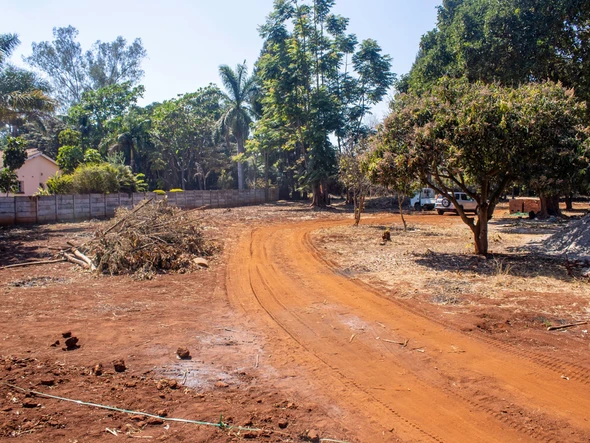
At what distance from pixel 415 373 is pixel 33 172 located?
137 feet

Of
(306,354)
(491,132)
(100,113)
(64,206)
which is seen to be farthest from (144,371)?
(100,113)

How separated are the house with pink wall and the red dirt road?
3583 cm

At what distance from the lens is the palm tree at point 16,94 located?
69.7ft

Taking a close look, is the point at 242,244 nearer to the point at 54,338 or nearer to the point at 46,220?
the point at 54,338

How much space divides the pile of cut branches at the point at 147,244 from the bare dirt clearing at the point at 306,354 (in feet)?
2.28

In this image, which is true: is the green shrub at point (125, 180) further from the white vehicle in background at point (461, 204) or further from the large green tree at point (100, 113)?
the white vehicle in background at point (461, 204)

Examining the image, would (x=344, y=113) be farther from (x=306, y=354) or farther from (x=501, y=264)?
(x=306, y=354)

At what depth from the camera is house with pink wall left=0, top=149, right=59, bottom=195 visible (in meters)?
38.9

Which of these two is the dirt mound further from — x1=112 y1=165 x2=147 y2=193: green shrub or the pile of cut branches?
x1=112 y1=165 x2=147 y2=193: green shrub

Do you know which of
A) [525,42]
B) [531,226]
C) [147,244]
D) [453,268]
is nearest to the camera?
[453,268]

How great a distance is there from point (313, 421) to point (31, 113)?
77.5 ft

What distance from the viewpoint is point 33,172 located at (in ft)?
132

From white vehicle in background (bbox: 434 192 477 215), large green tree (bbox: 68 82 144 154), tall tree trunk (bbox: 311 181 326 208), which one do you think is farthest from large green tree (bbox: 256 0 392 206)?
large green tree (bbox: 68 82 144 154)

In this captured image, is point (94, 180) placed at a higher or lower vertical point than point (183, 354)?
higher
